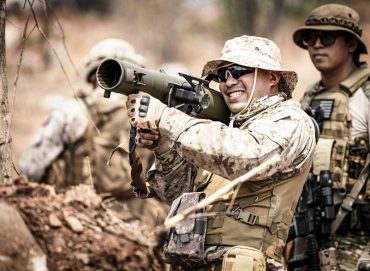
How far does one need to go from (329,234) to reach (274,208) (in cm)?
205

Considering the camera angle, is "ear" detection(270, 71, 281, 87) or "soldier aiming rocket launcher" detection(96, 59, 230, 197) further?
"ear" detection(270, 71, 281, 87)

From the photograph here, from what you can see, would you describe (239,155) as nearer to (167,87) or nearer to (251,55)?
(167,87)

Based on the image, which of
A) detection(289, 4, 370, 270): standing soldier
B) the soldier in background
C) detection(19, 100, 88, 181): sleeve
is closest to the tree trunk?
detection(19, 100, 88, 181): sleeve

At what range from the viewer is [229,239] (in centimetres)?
396

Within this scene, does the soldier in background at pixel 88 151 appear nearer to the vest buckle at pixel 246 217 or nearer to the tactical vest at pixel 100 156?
the tactical vest at pixel 100 156

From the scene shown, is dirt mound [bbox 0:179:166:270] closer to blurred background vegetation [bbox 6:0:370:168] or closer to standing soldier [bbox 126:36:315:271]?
standing soldier [bbox 126:36:315:271]

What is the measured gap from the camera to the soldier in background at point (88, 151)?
6.88 m

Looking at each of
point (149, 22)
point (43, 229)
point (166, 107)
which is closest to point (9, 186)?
point (43, 229)

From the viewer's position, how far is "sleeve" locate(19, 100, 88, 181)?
6816mm

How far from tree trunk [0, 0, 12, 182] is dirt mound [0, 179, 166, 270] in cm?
38

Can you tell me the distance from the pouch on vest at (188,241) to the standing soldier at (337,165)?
194 cm

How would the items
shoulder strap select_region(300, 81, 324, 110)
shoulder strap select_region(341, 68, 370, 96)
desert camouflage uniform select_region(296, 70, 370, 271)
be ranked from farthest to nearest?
shoulder strap select_region(300, 81, 324, 110) < shoulder strap select_region(341, 68, 370, 96) < desert camouflage uniform select_region(296, 70, 370, 271)

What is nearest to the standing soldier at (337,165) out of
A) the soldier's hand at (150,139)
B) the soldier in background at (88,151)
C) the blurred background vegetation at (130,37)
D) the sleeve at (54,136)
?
the soldier in background at (88,151)

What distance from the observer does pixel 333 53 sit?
6.28m
